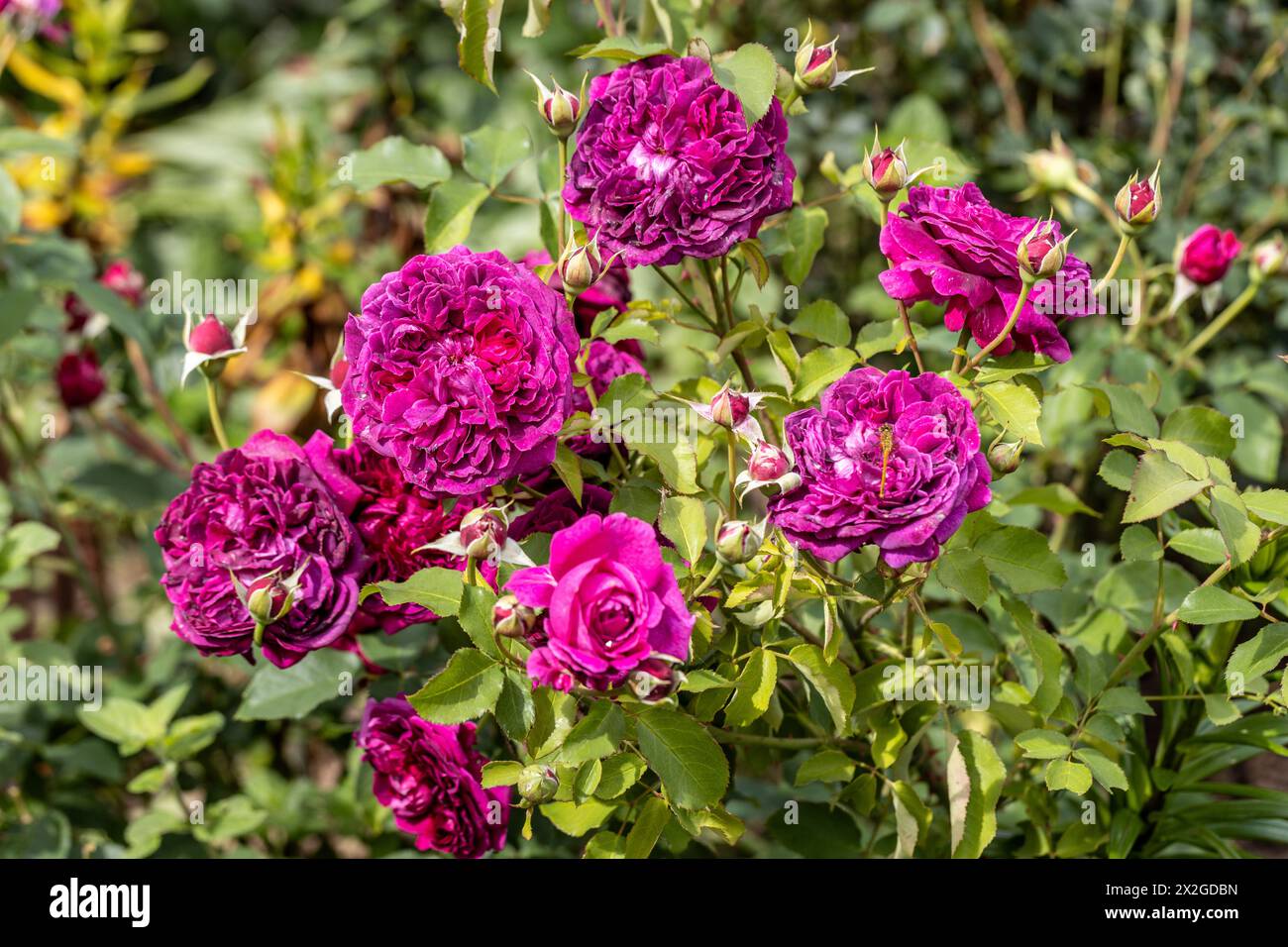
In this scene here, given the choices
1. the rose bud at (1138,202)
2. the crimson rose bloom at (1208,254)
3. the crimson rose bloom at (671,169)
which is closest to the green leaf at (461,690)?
the crimson rose bloom at (671,169)

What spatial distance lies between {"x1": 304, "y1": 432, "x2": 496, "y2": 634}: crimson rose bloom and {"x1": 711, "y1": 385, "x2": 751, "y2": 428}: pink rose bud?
7.3 inches

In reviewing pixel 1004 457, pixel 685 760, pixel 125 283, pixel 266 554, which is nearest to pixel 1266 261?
pixel 1004 457

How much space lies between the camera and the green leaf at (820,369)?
29.9 inches

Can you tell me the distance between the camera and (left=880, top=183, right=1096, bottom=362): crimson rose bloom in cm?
69

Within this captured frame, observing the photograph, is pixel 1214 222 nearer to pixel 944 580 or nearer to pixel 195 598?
pixel 944 580

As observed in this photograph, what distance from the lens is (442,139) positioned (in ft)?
7.34

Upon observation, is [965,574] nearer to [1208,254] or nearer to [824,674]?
[824,674]

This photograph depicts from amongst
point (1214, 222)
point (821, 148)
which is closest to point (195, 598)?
point (821, 148)

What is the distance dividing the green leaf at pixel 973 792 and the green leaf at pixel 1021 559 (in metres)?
0.11

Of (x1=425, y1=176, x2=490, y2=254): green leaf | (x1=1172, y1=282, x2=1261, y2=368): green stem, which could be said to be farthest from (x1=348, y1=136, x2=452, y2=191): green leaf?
(x1=1172, y1=282, x2=1261, y2=368): green stem

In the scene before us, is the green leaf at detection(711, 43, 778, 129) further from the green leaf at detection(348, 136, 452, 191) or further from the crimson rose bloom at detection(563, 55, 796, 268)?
the green leaf at detection(348, 136, 452, 191)

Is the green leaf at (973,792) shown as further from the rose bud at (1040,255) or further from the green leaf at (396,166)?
the green leaf at (396,166)

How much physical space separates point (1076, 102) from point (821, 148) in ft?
1.60
